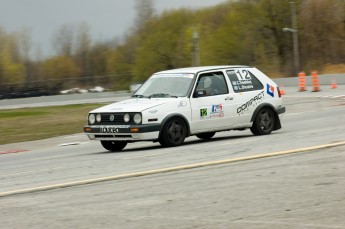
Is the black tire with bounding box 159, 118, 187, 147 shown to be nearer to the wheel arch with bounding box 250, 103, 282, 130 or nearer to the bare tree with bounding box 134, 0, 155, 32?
the wheel arch with bounding box 250, 103, 282, 130

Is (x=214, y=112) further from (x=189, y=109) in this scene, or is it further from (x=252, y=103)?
(x=252, y=103)

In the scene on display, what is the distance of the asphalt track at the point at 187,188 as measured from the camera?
6.52m

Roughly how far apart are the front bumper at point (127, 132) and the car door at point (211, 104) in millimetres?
1004

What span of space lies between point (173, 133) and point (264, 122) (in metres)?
2.63

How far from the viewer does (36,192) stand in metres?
8.44

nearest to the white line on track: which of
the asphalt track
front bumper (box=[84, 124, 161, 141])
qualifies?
the asphalt track

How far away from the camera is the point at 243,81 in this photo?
14852mm

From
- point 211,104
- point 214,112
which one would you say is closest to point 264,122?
point 214,112

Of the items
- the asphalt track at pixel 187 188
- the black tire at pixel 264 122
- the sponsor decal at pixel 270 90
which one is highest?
the sponsor decal at pixel 270 90

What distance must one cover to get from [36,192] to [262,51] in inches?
2772

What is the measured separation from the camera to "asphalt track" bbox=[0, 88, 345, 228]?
21.4 ft

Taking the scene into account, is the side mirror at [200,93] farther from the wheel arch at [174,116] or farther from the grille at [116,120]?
the grille at [116,120]

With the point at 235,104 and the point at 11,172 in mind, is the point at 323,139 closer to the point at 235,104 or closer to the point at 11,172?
the point at 235,104

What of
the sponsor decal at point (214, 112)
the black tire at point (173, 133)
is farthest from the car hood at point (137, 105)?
the sponsor decal at point (214, 112)
